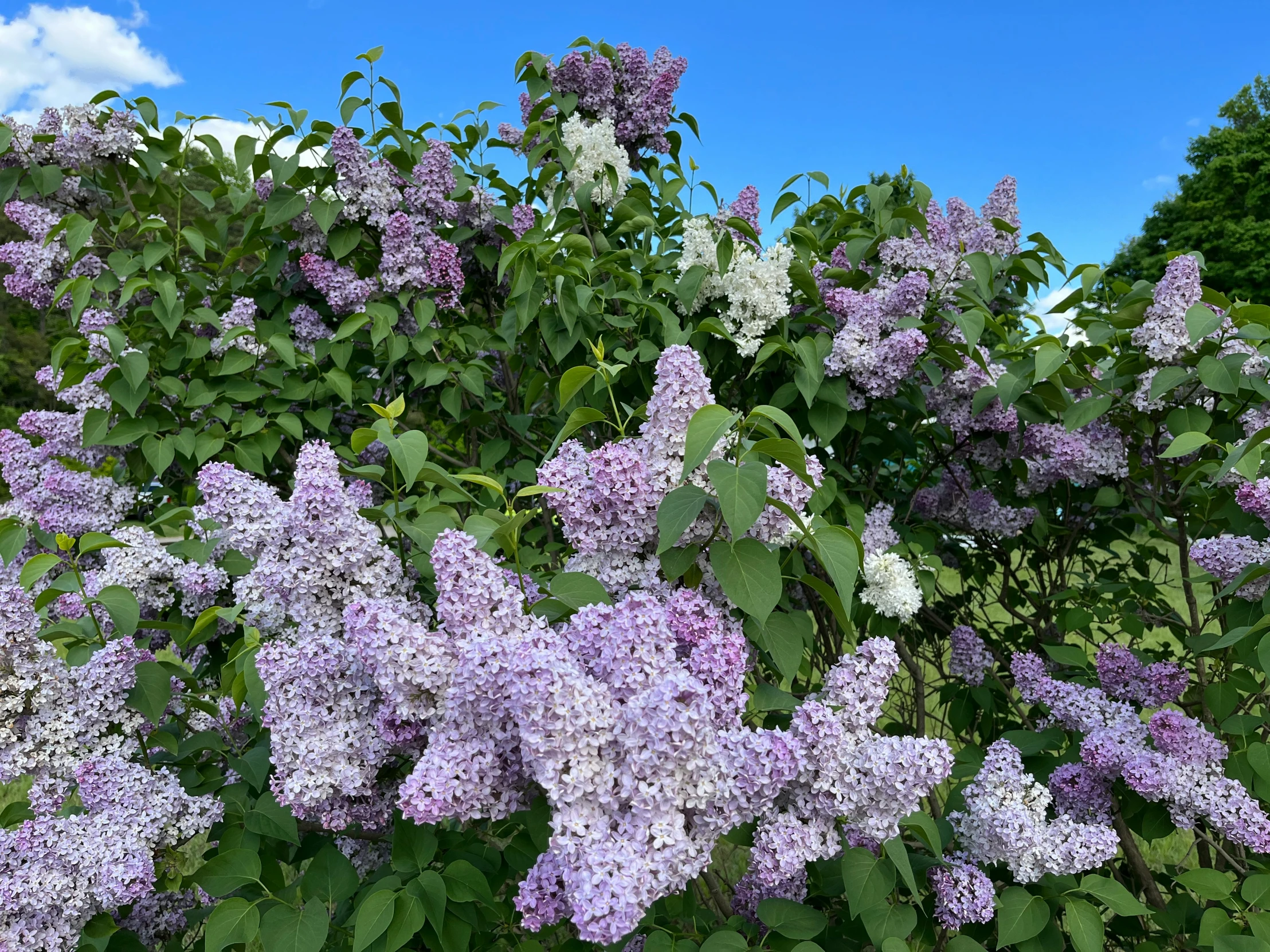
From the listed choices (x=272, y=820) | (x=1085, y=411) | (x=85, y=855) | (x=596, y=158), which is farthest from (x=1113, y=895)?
(x=596, y=158)

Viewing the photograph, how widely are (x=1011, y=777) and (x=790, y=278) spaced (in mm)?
1678

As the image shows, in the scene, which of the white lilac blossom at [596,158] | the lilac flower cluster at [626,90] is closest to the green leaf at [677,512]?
the white lilac blossom at [596,158]

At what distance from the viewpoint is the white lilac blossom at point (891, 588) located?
261 cm

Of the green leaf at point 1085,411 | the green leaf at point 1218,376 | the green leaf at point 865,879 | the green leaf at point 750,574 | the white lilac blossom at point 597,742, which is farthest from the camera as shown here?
the green leaf at point 1085,411

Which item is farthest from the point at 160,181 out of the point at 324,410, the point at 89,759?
the point at 89,759

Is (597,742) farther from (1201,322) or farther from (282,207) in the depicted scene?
(282,207)

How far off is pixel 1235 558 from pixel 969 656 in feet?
3.61

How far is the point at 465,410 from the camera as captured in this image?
13.1ft

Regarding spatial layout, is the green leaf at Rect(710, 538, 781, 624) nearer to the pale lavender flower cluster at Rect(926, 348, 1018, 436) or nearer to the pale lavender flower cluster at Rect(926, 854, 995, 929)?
the pale lavender flower cluster at Rect(926, 854, 995, 929)

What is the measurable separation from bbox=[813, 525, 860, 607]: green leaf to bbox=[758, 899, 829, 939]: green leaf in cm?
72

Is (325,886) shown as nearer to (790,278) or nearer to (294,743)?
(294,743)

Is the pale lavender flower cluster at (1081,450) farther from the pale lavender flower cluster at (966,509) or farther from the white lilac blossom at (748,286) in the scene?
the white lilac blossom at (748,286)

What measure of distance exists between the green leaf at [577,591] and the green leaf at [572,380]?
0.42 meters

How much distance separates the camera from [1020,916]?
81.5 inches
